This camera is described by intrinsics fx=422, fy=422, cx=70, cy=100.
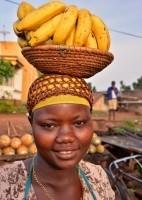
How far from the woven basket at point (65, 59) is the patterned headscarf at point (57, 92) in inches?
1.4

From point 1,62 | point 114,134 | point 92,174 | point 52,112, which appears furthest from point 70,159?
point 1,62

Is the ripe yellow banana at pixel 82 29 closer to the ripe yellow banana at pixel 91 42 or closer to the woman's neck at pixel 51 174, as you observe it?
the ripe yellow banana at pixel 91 42

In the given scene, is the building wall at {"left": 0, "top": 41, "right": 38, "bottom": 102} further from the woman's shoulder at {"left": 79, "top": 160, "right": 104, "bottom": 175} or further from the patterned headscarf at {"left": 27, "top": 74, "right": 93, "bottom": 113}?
the patterned headscarf at {"left": 27, "top": 74, "right": 93, "bottom": 113}

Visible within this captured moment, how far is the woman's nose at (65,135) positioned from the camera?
5.68 feet

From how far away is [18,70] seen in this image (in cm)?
2633

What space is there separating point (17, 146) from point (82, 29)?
4.51 m

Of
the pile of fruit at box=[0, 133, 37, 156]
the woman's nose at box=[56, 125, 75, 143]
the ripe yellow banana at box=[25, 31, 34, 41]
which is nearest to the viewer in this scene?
the woman's nose at box=[56, 125, 75, 143]

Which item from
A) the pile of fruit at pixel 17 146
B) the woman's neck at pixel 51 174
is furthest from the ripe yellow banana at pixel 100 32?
the pile of fruit at pixel 17 146

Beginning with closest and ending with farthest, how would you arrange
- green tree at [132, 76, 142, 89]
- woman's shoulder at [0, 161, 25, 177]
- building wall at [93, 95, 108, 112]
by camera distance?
woman's shoulder at [0, 161, 25, 177] → building wall at [93, 95, 108, 112] → green tree at [132, 76, 142, 89]

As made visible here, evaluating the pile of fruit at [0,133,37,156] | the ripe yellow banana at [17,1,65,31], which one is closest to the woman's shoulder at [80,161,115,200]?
the ripe yellow banana at [17,1,65,31]

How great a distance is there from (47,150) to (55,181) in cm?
25

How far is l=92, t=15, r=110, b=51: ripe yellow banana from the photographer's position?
6.15ft

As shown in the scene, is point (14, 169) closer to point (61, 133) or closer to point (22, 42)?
point (61, 133)

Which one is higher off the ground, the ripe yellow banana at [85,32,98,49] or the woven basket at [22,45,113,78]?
the ripe yellow banana at [85,32,98,49]
